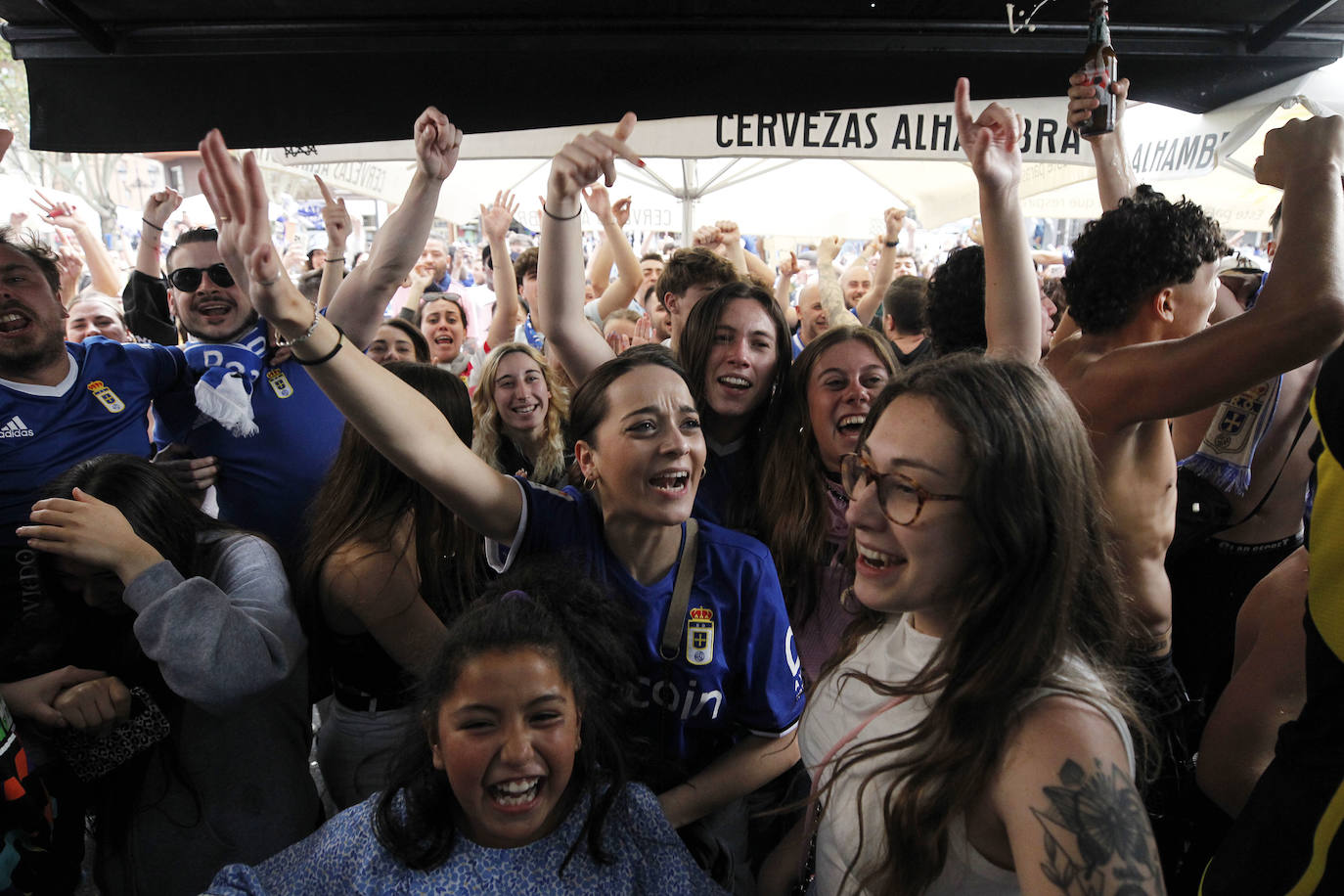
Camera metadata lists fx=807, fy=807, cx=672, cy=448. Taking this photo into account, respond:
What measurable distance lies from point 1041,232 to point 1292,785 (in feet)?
95.2

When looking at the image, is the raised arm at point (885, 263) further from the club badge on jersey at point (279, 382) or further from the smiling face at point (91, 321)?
the smiling face at point (91, 321)

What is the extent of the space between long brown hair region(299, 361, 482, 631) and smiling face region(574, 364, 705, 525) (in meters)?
0.47

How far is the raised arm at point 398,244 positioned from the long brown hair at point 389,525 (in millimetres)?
491

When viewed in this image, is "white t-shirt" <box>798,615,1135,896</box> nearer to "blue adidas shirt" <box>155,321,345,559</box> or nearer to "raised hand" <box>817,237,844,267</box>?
"blue adidas shirt" <box>155,321,345,559</box>

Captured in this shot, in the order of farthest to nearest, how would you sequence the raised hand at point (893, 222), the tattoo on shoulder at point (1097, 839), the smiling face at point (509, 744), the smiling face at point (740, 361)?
the raised hand at point (893, 222) → the smiling face at point (740, 361) → the smiling face at point (509, 744) → the tattoo on shoulder at point (1097, 839)

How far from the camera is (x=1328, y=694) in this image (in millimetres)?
1085

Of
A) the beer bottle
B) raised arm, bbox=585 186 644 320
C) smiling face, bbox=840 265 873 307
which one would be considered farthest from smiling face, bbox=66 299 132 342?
smiling face, bbox=840 265 873 307

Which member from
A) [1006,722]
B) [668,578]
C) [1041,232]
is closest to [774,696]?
[668,578]

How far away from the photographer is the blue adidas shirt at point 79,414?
2.46m

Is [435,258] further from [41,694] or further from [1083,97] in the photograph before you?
[41,694]

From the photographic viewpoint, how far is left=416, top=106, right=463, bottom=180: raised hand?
238 centimetres

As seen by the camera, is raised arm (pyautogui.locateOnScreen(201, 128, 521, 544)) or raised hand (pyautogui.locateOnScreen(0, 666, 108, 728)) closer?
raised arm (pyautogui.locateOnScreen(201, 128, 521, 544))

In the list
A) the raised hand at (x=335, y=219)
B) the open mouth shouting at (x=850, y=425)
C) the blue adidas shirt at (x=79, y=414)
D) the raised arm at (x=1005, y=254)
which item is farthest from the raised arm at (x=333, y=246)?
the raised arm at (x=1005, y=254)

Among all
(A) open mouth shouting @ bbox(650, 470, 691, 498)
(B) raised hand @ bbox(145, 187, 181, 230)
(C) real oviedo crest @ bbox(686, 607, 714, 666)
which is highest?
(B) raised hand @ bbox(145, 187, 181, 230)
